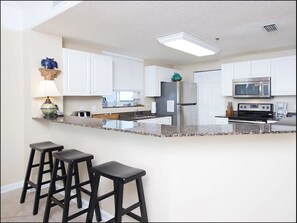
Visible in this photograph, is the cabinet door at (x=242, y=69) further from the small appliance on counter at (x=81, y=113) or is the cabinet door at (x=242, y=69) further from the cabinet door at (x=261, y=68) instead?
the small appliance on counter at (x=81, y=113)

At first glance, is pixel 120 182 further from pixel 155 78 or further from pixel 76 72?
pixel 155 78

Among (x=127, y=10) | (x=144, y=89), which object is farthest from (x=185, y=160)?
(x=144, y=89)

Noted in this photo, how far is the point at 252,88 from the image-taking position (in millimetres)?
1072

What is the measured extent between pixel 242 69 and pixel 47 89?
1.95 m

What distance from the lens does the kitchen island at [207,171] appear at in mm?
1120

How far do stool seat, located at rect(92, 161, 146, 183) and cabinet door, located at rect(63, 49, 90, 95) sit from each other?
1.42 metres

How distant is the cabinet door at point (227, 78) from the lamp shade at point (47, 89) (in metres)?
1.80

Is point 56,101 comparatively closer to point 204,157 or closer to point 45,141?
point 45,141

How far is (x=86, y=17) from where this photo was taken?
1923mm

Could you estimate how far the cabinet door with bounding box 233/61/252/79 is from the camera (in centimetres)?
112

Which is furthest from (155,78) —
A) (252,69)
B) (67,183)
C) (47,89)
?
(252,69)

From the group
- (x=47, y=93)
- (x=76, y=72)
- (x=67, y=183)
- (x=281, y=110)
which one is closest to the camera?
(x=281, y=110)

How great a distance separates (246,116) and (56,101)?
2.12 m

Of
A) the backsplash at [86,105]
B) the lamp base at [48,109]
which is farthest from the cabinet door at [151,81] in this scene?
the lamp base at [48,109]
